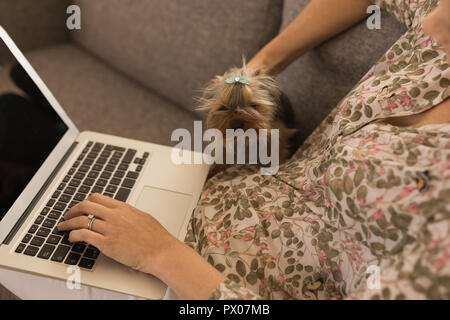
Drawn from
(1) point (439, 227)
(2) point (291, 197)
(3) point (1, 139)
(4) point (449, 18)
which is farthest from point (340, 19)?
(3) point (1, 139)

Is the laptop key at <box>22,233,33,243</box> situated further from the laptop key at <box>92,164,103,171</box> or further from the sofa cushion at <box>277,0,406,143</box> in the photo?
the sofa cushion at <box>277,0,406,143</box>

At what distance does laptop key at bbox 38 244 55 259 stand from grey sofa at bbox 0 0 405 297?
20.8 inches

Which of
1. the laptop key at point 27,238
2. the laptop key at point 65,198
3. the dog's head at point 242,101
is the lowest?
the laptop key at point 27,238

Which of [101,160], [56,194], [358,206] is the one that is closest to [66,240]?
[56,194]

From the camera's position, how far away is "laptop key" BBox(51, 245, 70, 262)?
646 mm

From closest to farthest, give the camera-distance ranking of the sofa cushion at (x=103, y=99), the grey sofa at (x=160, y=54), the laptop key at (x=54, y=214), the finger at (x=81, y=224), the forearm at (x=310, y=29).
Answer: the finger at (x=81, y=224)
the laptop key at (x=54, y=214)
the forearm at (x=310, y=29)
the grey sofa at (x=160, y=54)
the sofa cushion at (x=103, y=99)

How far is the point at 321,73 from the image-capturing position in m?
0.93

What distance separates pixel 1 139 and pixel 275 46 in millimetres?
660

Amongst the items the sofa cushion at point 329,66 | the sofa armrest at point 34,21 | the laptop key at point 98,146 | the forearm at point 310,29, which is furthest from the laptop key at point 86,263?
the sofa armrest at point 34,21

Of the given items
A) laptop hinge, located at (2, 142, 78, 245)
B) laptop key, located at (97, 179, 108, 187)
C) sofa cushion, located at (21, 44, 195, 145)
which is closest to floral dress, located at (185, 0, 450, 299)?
laptop key, located at (97, 179, 108, 187)

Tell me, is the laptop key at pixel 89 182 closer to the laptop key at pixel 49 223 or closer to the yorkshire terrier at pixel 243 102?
the laptop key at pixel 49 223

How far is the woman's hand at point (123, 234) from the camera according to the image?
1.95 feet

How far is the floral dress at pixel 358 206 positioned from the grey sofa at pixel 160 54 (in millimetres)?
152

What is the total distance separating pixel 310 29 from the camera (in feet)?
2.78
